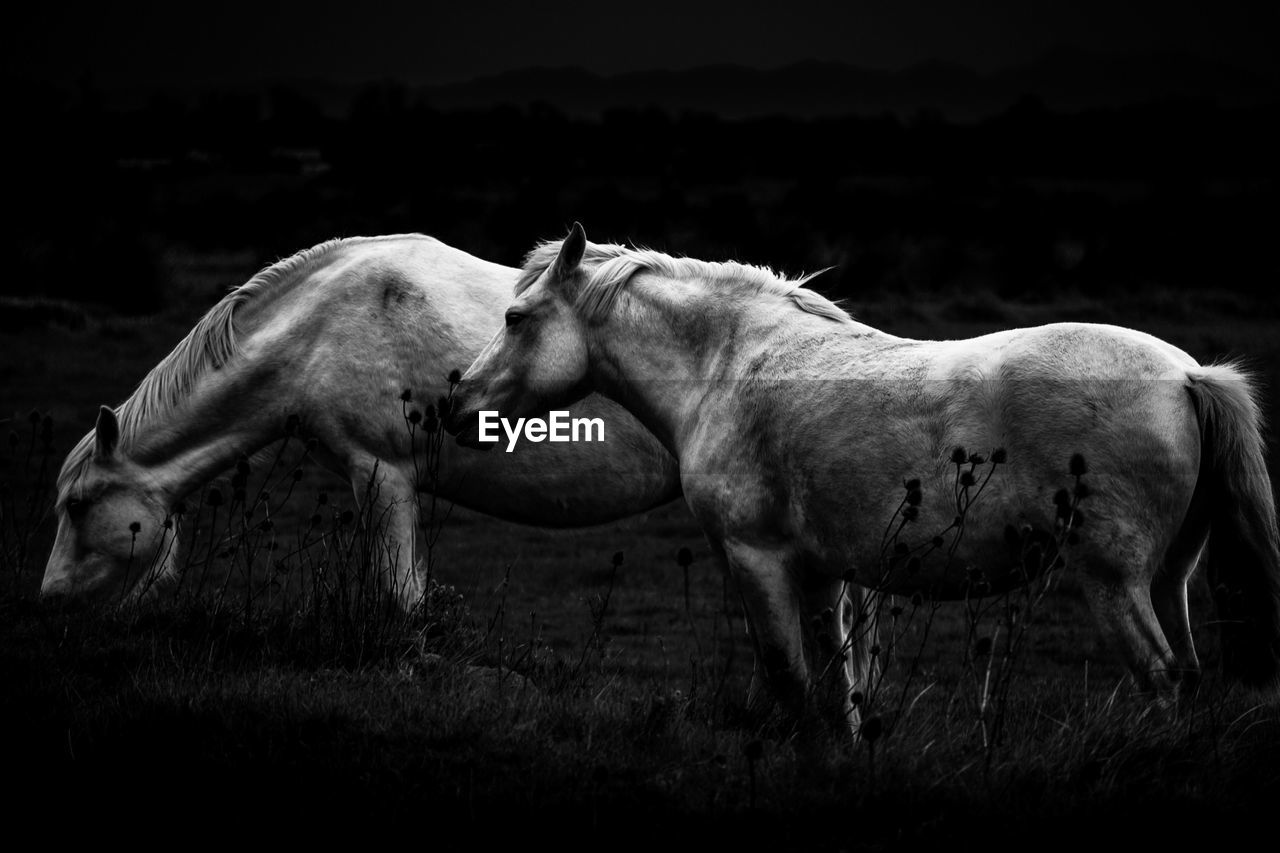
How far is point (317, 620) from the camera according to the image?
221 inches

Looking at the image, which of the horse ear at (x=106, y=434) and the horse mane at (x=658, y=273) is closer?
the horse mane at (x=658, y=273)

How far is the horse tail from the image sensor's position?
453 centimetres

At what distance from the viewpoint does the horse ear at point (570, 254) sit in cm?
552

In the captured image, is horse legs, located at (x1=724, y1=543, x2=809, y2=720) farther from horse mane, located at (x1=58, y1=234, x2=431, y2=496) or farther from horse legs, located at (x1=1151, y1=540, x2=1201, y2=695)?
horse mane, located at (x1=58, y1=234, x2=431, y2=496)

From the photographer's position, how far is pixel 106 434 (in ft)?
22.9

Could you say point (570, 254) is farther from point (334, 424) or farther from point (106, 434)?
point (106, 434)

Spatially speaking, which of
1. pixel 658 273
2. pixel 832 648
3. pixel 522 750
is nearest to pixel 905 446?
pixel 832 648

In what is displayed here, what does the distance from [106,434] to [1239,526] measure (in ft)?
18.6

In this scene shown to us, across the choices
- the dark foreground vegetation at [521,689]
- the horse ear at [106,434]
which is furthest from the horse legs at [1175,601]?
the horse ear at [106,434]

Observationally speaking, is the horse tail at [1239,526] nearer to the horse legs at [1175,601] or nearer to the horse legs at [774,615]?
the horse legs at [1175,601]

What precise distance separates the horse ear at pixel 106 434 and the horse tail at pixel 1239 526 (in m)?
5.44

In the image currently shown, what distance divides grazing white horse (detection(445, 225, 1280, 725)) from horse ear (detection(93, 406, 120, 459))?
2.45m

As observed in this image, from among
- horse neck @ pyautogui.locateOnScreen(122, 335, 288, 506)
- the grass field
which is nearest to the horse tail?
the grass field

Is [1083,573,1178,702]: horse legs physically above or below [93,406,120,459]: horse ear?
below
